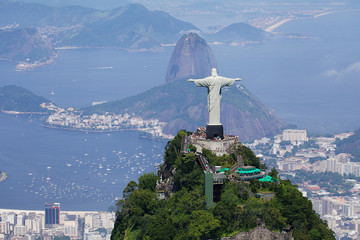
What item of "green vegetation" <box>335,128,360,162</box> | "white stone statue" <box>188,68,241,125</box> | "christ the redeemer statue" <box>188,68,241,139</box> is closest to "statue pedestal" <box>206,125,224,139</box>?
"christ the redeemer statue" <box>188,68,241,139</box>

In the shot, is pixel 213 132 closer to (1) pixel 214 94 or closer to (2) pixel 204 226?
(1) pixel 214 94

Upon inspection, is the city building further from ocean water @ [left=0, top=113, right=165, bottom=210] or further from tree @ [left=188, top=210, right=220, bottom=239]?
tree @ [left=188, top=210, right=220, bottom=239]

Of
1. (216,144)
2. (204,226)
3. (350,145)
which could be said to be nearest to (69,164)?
(350,145)

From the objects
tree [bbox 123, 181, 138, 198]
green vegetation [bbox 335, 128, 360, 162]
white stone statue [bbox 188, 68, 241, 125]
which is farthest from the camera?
green vegetation [bbox 335, 128, 360, 162]

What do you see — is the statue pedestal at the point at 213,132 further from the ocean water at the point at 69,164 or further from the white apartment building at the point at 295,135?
the white apartment building at the point at 295,135

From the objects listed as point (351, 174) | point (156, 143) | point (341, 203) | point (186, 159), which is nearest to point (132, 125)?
point (156, 143)
